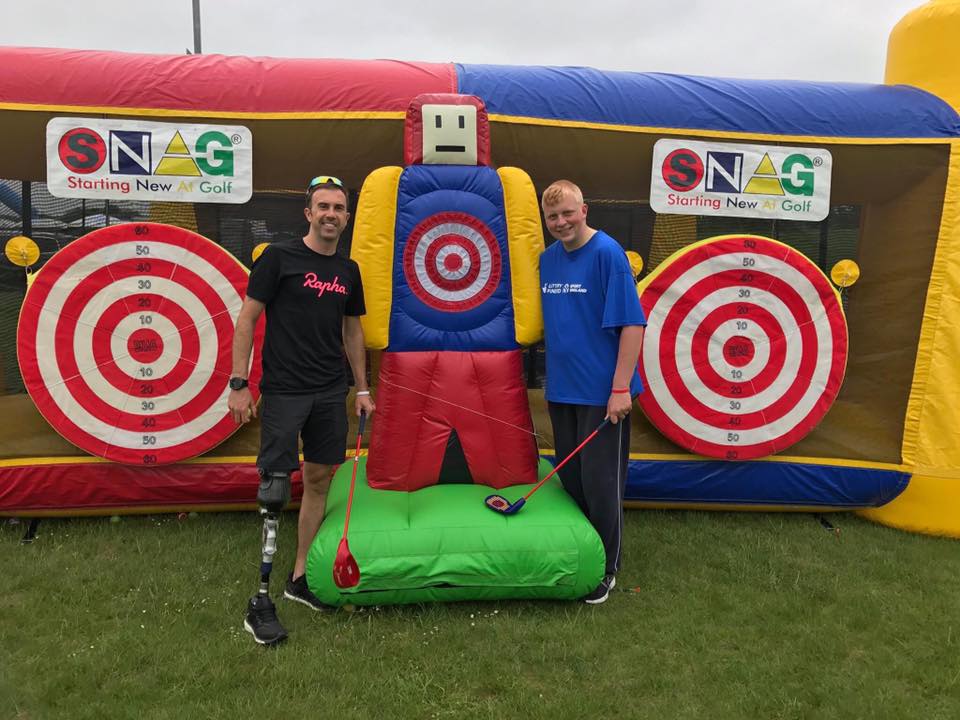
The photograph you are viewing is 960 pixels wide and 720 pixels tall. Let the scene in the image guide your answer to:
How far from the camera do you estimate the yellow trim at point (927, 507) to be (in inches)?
138

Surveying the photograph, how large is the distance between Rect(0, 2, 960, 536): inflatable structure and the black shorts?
891 millimetres

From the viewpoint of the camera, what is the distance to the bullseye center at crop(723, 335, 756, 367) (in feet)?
11.5

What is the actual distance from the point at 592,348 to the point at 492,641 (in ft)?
3.82

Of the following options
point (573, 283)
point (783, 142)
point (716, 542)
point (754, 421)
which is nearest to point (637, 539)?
point (716, 542)

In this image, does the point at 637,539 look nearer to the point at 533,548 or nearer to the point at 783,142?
the point at 533,548

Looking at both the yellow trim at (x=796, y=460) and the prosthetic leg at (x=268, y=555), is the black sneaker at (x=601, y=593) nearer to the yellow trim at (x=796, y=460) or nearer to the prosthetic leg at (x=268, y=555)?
the yellow trim at (x=796, y=460)

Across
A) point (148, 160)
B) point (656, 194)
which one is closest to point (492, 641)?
point (656, 194)

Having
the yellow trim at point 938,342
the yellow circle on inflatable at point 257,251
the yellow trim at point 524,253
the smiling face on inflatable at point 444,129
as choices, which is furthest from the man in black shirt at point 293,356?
the yellow trim at point 938,342

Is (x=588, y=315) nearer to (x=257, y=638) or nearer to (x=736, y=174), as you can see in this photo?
(x=736, y=174)

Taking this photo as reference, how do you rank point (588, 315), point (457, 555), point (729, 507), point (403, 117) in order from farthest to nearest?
point (729, 507) < point (403, 117) < point (588, 315) < point (457, 555)

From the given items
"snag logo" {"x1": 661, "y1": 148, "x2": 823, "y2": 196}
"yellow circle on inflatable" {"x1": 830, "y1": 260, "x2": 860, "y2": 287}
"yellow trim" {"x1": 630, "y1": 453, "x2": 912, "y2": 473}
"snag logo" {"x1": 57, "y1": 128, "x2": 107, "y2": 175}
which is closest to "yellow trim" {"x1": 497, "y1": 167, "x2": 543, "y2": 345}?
"snag logo" {"x1": 661, "y1": 148, "x2": 823, "y2": 196}

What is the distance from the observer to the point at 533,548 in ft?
8.74

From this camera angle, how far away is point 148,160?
3.20 m

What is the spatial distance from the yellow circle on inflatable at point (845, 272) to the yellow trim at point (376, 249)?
2.26m
